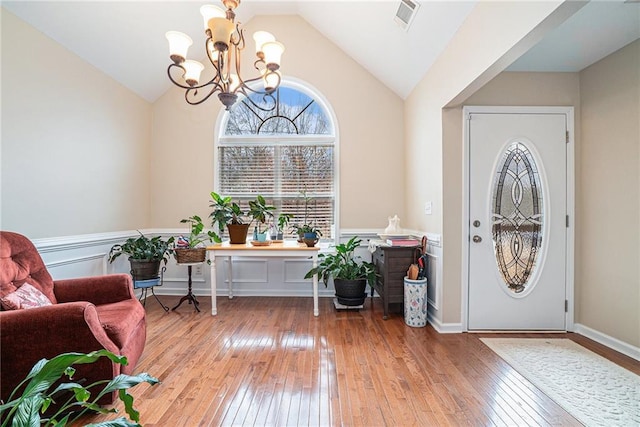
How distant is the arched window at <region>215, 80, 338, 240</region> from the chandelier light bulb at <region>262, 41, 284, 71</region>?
74.9 inches

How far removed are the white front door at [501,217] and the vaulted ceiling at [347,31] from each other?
59 centimetres

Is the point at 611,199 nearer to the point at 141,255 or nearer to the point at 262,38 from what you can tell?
the point at 262,38

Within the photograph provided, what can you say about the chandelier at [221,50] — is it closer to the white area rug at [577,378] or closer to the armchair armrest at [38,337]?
the armchair armrest at [38,337]

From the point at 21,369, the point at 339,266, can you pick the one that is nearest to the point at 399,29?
the point at 339,266

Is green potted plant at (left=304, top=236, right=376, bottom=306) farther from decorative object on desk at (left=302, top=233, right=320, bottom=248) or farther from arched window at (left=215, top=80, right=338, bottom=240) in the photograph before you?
arched window at (left=215, top=80, right=338, bottom=240)

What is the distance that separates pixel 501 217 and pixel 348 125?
84.7 inches

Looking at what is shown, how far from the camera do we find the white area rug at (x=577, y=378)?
1748 millimetres

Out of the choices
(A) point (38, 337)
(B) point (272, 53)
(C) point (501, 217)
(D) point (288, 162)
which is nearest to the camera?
(A) point (38, 337)

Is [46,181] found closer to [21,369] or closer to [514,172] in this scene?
[21,369]

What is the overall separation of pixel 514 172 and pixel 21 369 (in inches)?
154

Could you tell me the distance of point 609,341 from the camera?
8.51ft

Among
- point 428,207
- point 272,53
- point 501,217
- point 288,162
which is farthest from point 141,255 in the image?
point 501,217

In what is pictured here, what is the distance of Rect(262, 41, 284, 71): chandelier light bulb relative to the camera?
222 cm

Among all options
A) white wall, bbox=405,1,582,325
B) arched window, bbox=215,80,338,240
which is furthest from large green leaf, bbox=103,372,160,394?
arched window, bbox=215,80,338,240
